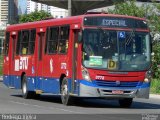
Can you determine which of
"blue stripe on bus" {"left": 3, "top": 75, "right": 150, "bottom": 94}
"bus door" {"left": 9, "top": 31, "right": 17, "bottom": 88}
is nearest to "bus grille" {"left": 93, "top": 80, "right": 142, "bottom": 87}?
"blue stripe on bus" {"left": 3, "top": 75, "right": 150, "bottom": 94}

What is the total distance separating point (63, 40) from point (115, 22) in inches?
84.0

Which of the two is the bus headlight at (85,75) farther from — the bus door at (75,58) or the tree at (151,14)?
the tree at (151,14)

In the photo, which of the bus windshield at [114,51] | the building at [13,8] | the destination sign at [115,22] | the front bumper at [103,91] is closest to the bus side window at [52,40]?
the destination sign at [115,22]

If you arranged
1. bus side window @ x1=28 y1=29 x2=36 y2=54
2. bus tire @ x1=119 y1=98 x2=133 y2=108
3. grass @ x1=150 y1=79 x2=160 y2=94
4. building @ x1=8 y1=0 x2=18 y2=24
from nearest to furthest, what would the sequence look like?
1. bus tire @ x1=119 y1=98 x2=133 y2=108
2. bus side window @ x1=28 y1=29 x2=36 y2=54
3. grass @ x1=150 y1=79 x2=160 y2=94
4. building @ x1=8 y1=0 x2=18 y2=24

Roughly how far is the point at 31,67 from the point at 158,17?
18911 millimetres

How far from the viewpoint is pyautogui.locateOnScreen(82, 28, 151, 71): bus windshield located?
20781mm

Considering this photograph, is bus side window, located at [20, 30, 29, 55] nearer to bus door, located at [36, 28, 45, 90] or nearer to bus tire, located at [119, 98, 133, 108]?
bus door, located at [36, 28, 45, 90]

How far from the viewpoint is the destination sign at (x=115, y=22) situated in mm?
21156

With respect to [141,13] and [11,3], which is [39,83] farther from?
[11,3]

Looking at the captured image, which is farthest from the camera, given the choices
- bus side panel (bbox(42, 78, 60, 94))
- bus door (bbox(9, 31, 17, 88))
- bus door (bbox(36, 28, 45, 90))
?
bus door (bbox(9, 31, 17, 88))

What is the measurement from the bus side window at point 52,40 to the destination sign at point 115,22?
2.27m

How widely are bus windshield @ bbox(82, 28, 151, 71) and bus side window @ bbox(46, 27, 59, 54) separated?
2.44 m

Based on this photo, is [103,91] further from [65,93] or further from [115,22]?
[115,22]

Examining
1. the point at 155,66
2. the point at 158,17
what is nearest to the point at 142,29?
the point at 155,66
